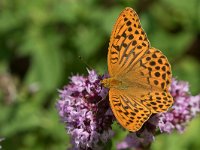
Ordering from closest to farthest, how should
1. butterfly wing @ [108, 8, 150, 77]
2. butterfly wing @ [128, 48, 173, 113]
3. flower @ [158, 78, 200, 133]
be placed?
1. butterfly wing @ [128, 48, 173, 113]
2. butterfly wing @ [108, 8, 150, 77]
3. flower @ [158, 78, 200, 133]

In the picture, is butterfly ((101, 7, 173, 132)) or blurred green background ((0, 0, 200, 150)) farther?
blurred green background ((0, 0, 200, 150))

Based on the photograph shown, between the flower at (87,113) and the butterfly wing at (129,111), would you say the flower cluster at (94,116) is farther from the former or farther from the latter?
the butterfly wing at (129,111)

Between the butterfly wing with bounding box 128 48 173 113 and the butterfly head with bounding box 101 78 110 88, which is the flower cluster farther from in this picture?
the butterfly wing with bounding box 128 48 173 113

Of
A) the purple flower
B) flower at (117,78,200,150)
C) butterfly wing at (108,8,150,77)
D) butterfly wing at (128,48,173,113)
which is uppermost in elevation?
butterfly wing at (108,8,150,77)

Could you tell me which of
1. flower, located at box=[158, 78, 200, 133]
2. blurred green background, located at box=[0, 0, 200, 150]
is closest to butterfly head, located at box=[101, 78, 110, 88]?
flower, located at box=[158, 78, 200, 133]

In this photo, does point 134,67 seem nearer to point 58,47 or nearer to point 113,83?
point 113,83

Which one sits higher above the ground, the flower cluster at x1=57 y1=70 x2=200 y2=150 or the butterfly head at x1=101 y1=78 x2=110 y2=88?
the butterfly head at x1=101 y1=78 x2=110 y2=88

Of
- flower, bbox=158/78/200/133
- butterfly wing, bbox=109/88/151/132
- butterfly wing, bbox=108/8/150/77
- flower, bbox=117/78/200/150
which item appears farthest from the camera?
flower, bbox=158/78/200/133
